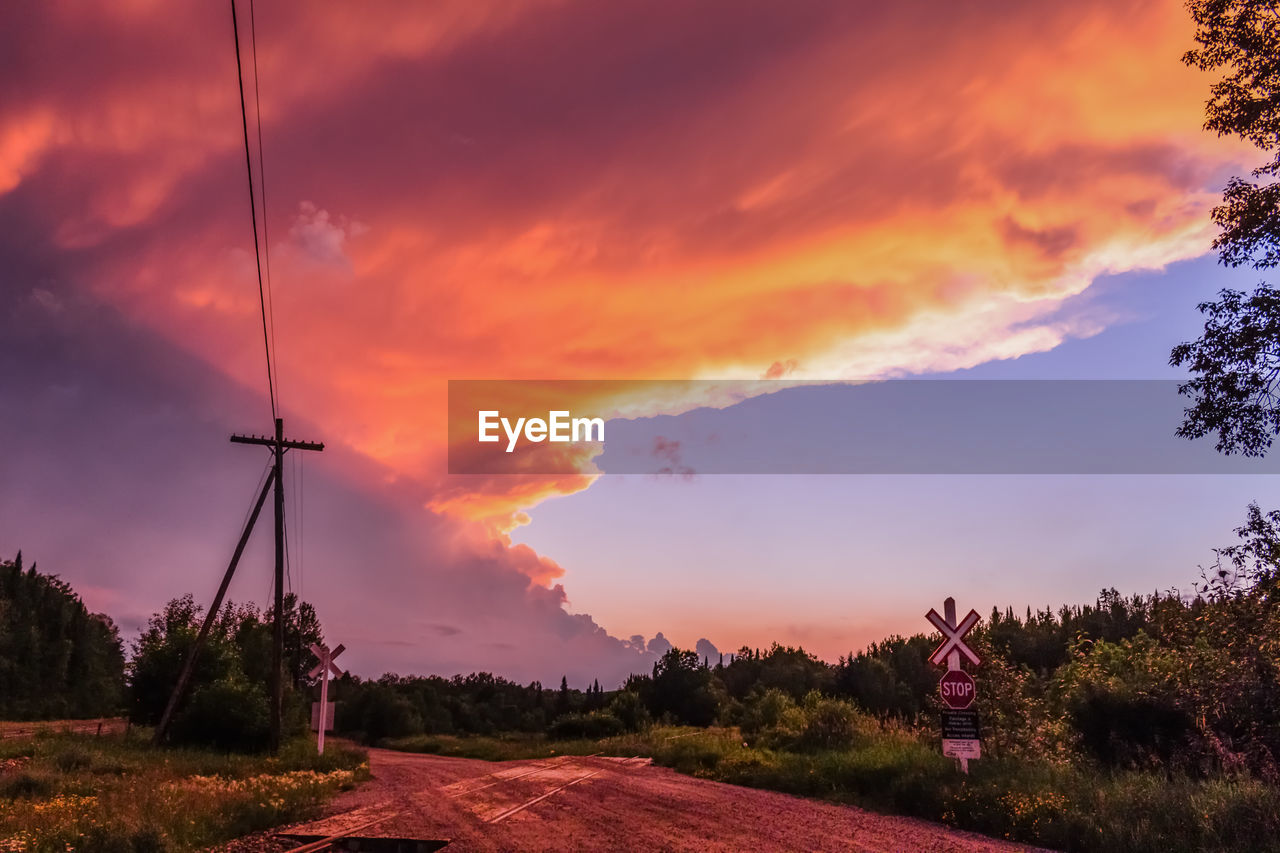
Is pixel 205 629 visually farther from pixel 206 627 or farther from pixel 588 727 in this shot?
pixel 588 727

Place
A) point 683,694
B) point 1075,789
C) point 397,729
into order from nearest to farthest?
point 1075,789 < point 683,694 < point 397,729

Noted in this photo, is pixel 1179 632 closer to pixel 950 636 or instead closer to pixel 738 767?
pixel 950 636

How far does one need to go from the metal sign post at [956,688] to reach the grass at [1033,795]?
1.85ft

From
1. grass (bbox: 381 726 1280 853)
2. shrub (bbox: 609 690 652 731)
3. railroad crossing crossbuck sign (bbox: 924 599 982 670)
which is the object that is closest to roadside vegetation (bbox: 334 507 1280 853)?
grass (bbox: 381 726 1280 853)

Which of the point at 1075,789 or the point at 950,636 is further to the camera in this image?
the point at 950,636

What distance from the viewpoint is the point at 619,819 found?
54.5ft

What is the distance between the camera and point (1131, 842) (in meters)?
12.5

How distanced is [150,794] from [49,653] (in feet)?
398

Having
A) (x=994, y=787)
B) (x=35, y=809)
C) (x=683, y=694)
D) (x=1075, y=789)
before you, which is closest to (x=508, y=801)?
(x=35, y=809)

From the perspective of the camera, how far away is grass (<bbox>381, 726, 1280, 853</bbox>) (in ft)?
39.7

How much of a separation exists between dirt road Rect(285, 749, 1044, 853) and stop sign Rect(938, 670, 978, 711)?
2875 mm

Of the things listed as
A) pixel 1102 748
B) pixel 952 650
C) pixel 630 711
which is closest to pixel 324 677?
pixel 952 650

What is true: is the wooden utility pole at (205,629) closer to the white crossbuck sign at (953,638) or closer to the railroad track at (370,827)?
the railroad track at (370,827)

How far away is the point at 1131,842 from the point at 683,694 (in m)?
50.3
